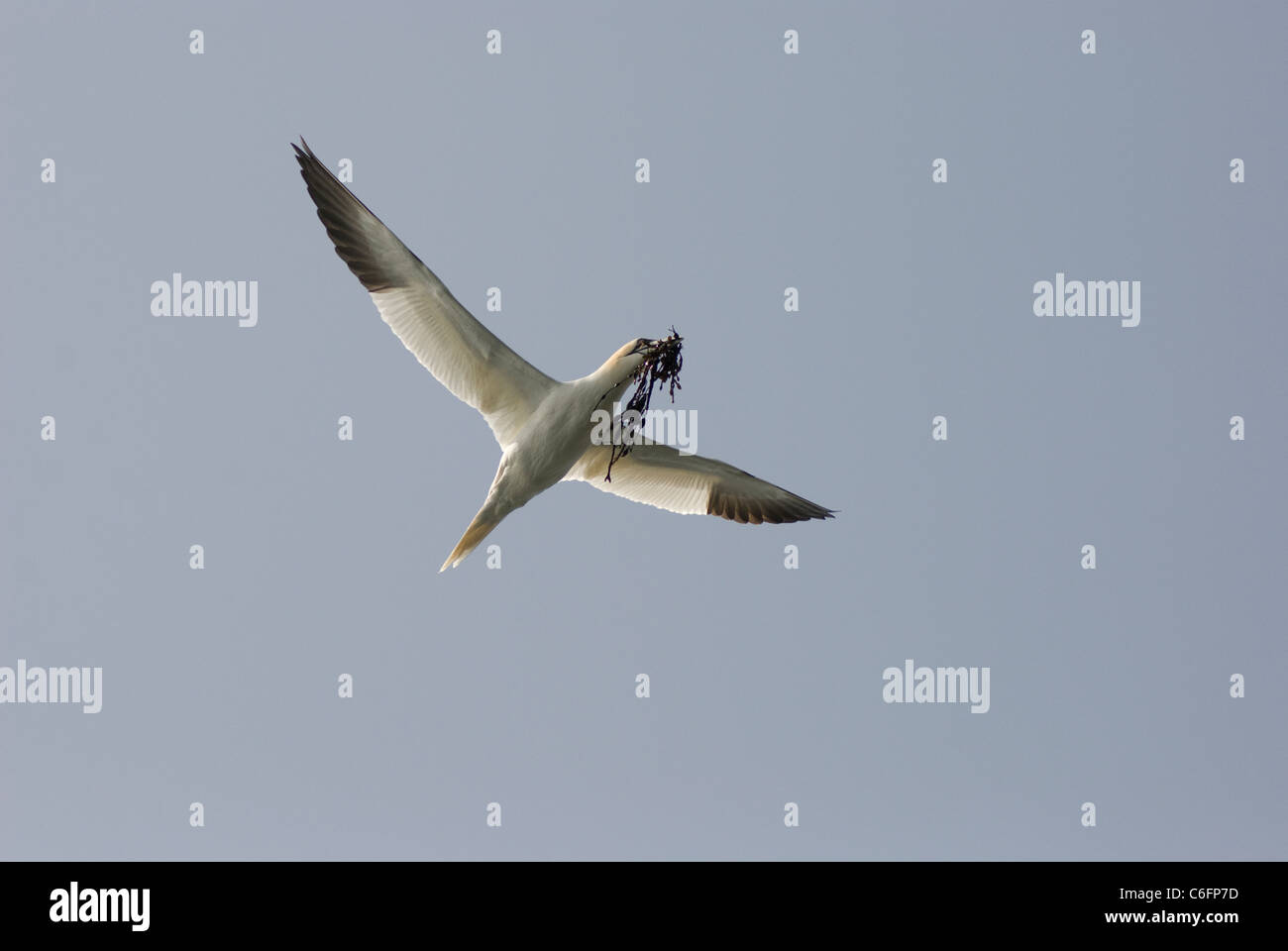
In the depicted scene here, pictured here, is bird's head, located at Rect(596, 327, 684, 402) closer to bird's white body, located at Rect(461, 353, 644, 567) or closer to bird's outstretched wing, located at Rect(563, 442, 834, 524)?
bird's white body, located at Rect(461, 353, 644, 567)

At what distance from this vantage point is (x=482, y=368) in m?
16.6

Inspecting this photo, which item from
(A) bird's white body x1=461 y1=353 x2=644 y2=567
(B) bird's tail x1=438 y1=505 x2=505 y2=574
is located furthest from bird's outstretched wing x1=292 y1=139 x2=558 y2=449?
(B) bird's tail x1=438 y1=505 x2=505 y2=574

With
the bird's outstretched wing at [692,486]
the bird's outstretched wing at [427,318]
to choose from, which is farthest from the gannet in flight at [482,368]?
the bird's outstretched wing at [692,486]

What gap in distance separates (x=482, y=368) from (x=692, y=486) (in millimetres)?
3671

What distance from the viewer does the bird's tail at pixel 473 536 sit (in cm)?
1638

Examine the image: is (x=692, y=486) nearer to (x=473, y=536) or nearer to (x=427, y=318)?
(x=473, y=536)

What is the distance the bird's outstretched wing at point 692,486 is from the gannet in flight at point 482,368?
2.44 ft

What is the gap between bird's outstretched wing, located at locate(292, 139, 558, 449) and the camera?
52.0ft

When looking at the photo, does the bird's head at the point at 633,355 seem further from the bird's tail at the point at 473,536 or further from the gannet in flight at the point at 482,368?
the bird's tail at the point at 473,536

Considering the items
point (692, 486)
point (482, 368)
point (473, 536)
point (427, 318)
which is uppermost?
point (427, 318)

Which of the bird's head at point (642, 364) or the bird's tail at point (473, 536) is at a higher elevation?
the bird's head at point (642, 364)

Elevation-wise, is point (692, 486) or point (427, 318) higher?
point (427, 318)

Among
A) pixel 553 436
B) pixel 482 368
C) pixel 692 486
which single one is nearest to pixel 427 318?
pixel 482 368

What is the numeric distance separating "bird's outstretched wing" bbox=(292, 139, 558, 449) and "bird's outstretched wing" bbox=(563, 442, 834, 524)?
157cm
